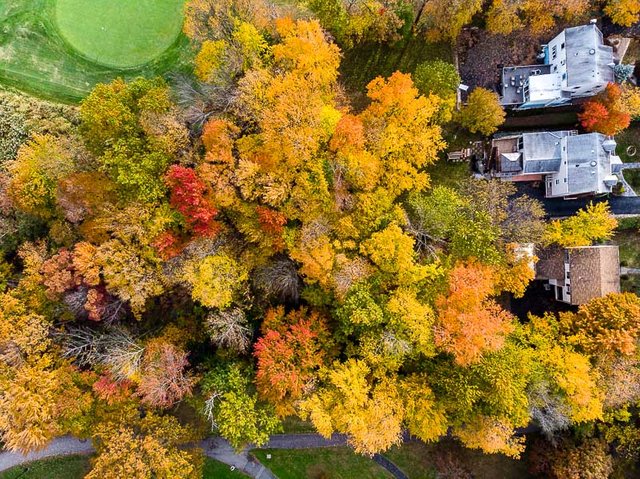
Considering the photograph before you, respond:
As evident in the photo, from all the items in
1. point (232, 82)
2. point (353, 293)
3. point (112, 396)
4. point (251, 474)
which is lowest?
point (251, 474)

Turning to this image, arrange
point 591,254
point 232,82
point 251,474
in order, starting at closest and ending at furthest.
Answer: point 232,82 → point 591,254 → point 251,474

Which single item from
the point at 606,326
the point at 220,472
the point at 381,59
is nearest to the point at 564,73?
the point at 381,59

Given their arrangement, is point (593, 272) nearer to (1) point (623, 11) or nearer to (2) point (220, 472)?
(1) point (623, 11)

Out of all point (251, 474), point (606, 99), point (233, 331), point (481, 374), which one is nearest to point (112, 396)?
point (233, 331)

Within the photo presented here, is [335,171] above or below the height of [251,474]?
above

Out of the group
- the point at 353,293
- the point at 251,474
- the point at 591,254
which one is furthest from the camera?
the point at 251,474

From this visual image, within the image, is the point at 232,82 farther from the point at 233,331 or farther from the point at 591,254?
the point at 591,254

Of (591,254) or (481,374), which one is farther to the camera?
(591,254)
